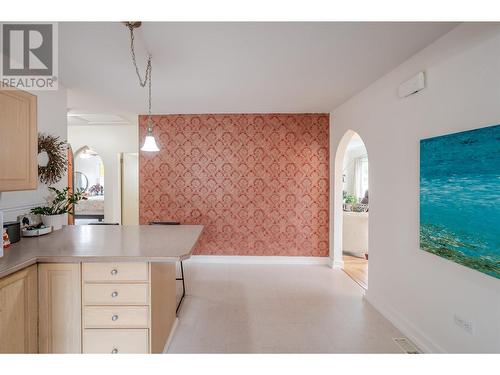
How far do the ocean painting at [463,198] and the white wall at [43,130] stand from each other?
3.60 meters

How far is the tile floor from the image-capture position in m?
2.42

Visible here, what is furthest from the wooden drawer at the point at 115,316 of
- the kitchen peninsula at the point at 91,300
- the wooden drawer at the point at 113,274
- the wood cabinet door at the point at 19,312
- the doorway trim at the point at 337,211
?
the doorway trim at the point at 337,211

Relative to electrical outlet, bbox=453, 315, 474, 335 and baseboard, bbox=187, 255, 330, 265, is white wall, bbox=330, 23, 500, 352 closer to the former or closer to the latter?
electrical outlet, bbox=453, 315, 474, 335

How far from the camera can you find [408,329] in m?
2.55

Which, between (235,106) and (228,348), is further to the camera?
(235,106)

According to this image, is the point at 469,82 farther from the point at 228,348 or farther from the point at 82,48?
the point at 82,48

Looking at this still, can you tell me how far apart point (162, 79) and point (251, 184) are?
227cm

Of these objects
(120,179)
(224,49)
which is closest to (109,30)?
(224,49)

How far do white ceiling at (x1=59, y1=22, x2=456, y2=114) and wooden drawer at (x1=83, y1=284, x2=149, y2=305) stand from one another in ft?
5.97

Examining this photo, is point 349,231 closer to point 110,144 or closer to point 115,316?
point 115,316

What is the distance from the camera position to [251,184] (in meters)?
4.77

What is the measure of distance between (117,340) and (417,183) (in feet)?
8.57

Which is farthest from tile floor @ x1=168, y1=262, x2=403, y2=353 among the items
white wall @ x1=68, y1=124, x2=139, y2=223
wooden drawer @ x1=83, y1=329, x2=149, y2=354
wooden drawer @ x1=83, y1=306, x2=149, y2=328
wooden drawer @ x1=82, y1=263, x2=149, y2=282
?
white wall @ x1=68, y1=124, x2=139, y2=223

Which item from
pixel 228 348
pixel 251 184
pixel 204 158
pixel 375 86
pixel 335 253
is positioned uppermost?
pixel 375 86
